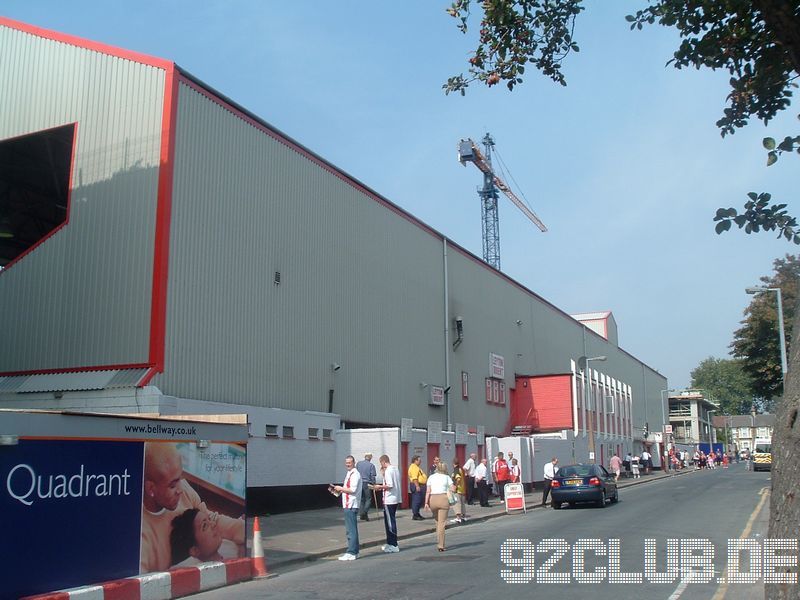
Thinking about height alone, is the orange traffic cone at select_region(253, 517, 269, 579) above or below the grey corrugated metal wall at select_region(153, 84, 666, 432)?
below

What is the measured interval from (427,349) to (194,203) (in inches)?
619

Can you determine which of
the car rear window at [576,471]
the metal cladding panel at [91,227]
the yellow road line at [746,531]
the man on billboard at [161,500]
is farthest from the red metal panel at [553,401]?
the man on billboard at [161,500]

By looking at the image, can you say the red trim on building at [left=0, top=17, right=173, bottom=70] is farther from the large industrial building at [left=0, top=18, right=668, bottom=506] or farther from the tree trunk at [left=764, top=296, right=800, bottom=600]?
the tree trunk at [left=764, top=296, right=800, bottom=600]

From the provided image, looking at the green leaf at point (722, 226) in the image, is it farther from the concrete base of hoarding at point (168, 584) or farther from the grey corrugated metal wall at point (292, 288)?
the grey corrugated metal wall at point (292, 288)

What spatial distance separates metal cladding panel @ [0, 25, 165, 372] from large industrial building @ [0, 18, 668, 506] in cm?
4

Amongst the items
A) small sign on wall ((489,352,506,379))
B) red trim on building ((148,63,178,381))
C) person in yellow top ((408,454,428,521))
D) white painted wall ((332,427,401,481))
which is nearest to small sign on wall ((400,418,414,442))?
white painted wall ((332,427,401,481))

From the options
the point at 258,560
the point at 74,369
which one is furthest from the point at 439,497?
the point at 74,369

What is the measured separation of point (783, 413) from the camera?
4.11 m

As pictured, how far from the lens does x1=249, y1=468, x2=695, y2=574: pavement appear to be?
15.5 m

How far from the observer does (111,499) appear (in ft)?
35.3

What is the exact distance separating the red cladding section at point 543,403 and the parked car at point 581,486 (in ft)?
60.7

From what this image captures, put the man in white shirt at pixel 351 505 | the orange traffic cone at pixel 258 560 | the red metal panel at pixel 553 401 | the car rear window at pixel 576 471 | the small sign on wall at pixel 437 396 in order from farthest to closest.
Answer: the red metal panel at pixel 553 401, the small sign on wall at pixel 437 396, the car rear window at pixel 576 471, the man in white shirt at pixel 351 505, the orange traffic cone at pixel 258 560

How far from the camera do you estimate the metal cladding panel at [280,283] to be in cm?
2167
